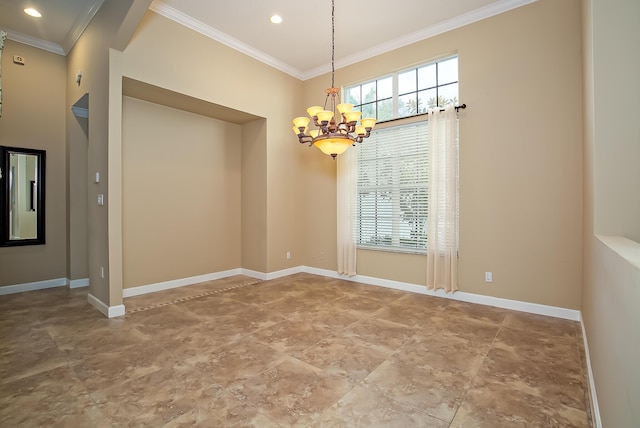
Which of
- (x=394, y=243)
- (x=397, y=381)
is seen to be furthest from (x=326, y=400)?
(x=394, y=243)

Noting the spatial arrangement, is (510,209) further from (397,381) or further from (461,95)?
(397,381)

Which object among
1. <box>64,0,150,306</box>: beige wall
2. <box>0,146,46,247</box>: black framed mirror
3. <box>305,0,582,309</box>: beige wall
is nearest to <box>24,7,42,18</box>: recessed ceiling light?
<box>64,0,150,306</box>: beige wall

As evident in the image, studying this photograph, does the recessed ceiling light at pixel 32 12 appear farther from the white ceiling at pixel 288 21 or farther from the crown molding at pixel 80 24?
the crown molding at pixel 80 24

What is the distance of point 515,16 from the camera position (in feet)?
11.8

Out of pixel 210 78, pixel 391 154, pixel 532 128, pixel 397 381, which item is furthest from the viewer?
pixel 391 154

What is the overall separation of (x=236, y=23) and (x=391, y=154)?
2784mm

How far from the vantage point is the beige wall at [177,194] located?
4273 mm

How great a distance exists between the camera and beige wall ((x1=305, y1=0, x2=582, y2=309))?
328 centimetres

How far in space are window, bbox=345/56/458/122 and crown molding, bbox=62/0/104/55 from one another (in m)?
3.54

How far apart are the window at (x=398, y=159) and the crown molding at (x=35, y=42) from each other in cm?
448

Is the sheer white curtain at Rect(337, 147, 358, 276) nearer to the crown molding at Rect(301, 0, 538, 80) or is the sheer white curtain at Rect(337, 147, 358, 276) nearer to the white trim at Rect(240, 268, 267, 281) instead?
the white trim at Rect(240, 268, 267, 281)

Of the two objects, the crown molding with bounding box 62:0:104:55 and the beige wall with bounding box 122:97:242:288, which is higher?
the crown molding with bounding box 62:0:104:55

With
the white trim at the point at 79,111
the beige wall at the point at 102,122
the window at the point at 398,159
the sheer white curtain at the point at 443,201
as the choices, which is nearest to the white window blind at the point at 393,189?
the window at the point at 398,159

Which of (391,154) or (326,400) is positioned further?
(391,154)
